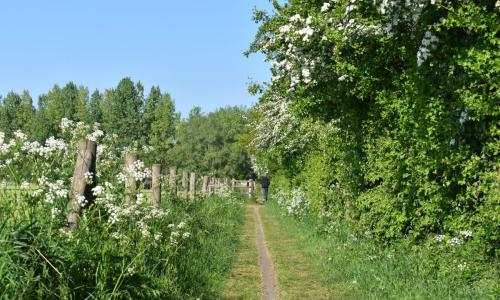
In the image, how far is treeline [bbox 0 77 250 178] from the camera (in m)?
79.2

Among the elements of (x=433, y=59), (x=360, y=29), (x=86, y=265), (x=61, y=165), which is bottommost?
(x=86, y=265)

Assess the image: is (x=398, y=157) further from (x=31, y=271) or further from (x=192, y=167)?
(x=192, y=167)

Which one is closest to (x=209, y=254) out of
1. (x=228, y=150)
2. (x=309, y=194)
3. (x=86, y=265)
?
(x=86, y=265)

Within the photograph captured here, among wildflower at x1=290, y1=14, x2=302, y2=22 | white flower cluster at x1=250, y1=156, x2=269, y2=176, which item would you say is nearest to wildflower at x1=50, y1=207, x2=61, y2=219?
wildflower at x1=290, y1=14, x2=302, y2=22

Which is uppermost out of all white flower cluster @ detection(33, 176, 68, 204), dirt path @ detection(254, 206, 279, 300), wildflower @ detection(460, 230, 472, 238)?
white flower cluster @ detection(33, 176, 68, 204)

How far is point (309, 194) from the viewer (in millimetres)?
18203

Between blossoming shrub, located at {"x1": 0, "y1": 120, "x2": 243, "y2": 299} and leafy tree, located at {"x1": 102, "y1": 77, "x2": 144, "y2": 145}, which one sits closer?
blossoming shrub, located at {"x1": 0, "y1": 120, "x2": 243, "y2": 299}

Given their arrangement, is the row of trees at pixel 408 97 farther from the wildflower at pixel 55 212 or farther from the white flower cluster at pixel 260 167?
the white flower cluster at pixel 260 167

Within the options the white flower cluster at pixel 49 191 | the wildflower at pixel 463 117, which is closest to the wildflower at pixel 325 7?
the wildflower at pixel 463 117

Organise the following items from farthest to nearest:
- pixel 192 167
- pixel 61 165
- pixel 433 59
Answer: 1. pixel 192 167
2. pixel 433 59
3. pixel 61 165

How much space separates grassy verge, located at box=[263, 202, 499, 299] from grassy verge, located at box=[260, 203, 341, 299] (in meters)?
0.07

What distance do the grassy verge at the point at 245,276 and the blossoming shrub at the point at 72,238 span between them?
36cm

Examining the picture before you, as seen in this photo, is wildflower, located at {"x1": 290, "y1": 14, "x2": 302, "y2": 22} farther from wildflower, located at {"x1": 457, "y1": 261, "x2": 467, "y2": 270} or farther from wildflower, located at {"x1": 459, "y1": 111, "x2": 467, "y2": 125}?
wildflower, located at {"x1": 457, "y1": 261, "x2": 467, "y2": 270}

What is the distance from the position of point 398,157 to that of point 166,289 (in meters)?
4.36
